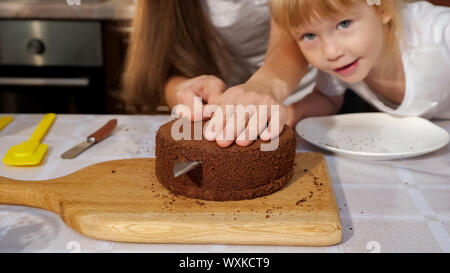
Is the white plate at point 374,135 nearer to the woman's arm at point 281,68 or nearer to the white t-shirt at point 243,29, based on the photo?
the woman's arm at point 281,68

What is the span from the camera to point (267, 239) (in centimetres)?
73

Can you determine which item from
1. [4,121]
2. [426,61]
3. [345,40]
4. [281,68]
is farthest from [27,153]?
[426,61]

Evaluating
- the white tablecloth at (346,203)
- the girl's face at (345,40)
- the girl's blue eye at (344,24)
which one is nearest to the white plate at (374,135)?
the white tablecloth at (346,203)

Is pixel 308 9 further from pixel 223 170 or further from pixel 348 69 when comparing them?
pixel 223 170

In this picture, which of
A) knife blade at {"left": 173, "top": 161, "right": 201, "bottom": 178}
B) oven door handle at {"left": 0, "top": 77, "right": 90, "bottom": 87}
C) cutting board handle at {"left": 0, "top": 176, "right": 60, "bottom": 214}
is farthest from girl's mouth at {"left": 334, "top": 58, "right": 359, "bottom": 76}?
oven door handle at {"left": 0, "top": 77, "right": 90, "bottom": 87}

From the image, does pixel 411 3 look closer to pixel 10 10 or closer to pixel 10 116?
pixel 10 116

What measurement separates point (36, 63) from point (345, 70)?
1.60 meters

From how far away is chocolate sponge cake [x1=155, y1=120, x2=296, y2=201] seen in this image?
2.63 feet

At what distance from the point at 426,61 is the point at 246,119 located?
635mm

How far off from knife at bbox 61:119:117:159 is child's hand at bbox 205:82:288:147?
326 millimetres

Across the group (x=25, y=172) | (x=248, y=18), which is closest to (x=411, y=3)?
(x=248, y=18)

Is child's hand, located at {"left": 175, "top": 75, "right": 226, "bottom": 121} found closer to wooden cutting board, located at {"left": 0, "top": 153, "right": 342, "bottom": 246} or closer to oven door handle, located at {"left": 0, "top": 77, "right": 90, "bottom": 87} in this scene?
wooden cutting board, located at {"left": 0, "top": 153, "right": 342, "bottom": 246}

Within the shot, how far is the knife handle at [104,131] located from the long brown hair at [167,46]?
1.14 feet
